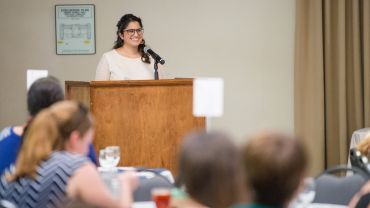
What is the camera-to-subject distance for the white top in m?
4.68

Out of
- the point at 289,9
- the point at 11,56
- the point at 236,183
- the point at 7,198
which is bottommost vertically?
the point at 7,198

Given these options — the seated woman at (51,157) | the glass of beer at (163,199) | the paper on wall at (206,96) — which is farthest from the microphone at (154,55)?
the glass of beer at (163,199)

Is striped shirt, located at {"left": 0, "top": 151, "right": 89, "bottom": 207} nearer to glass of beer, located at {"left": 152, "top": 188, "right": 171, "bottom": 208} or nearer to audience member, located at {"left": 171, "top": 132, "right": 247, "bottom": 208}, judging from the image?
glass of beer, located at {"left": 152, "top": 188, "right": 171, "bottom": 208}

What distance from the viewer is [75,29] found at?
6.15 m

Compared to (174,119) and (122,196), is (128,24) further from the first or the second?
(122,196)

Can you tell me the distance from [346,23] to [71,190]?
417 cm

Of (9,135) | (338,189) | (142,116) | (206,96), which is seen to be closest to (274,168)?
(338,189)

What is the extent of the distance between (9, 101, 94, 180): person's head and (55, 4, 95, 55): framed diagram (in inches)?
154

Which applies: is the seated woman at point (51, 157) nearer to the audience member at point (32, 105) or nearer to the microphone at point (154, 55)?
the audience member at point (32, 105)

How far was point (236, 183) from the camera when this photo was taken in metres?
1.64

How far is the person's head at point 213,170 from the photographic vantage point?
1626mm

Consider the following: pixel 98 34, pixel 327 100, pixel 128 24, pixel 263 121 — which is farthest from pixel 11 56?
pixel 327 100

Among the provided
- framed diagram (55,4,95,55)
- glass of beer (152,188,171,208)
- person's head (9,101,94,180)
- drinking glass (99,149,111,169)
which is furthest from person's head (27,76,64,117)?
framed diagram (55,4,95,55)

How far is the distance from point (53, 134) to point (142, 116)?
174 centimetres
